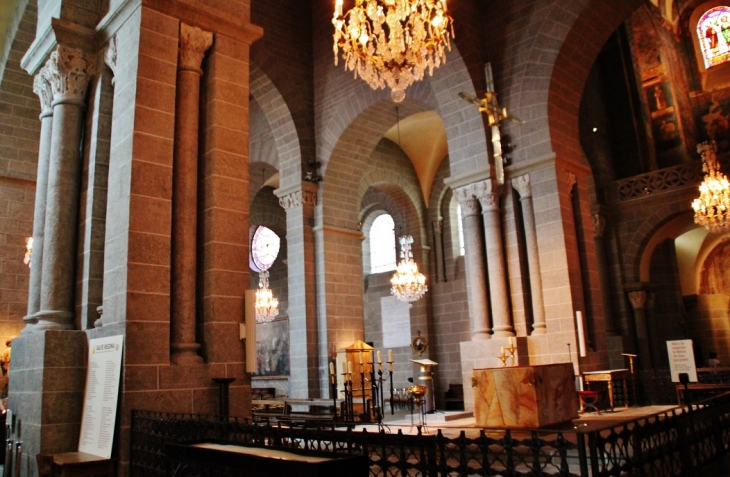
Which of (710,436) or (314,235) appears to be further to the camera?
(314,235)

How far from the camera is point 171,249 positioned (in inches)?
227

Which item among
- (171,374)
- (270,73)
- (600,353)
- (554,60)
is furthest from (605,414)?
(270,73)

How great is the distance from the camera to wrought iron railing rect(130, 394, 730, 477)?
313 centimetres

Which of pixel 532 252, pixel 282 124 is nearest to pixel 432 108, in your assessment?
pixel 282 124

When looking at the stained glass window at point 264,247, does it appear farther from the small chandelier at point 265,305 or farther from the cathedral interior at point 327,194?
the small chandelier at point 265,305

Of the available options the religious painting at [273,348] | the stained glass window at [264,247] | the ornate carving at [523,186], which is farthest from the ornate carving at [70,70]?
the stained glass window at [264,247]

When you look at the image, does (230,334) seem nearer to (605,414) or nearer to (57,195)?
(57,195)

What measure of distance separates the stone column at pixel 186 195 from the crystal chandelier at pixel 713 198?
11116 millimetres

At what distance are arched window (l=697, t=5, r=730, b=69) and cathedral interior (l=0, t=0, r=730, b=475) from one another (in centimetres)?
6

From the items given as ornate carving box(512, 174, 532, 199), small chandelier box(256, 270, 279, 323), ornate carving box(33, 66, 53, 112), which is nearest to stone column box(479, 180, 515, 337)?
ornate carving box(512, 174, 532, 199)

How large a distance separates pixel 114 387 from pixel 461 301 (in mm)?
13463

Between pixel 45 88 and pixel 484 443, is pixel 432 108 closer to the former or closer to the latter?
pixel 45 88

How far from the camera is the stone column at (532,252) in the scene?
10.3 m

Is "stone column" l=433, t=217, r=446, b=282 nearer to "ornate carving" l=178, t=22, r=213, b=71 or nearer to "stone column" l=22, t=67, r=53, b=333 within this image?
"ornate carving" l=178, t=22, r=213, b=71
